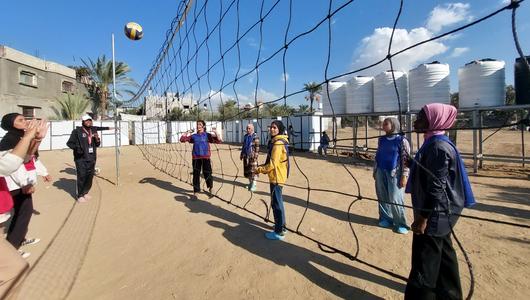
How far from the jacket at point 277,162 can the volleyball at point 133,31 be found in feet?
20.7

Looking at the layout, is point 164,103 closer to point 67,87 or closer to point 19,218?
point 67,87

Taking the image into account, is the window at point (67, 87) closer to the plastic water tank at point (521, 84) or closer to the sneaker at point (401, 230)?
the sneaker at point (401, 230)

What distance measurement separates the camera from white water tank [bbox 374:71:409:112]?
7.81 m

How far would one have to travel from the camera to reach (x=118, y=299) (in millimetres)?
2061

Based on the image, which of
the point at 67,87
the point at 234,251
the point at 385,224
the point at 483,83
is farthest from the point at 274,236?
the point at 67,87

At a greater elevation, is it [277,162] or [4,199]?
[277,162]

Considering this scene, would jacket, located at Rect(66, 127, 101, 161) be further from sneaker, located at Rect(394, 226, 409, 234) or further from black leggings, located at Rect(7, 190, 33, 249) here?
sneaker, located at Rect(394, 226, 409, 234)

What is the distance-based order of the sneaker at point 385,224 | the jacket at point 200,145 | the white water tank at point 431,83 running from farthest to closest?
the white water tank at point 431,83, the jacket at point 200,145, the sneaker at point 385,224

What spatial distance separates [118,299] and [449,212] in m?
2.23

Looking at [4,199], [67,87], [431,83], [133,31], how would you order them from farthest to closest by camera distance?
[67,87], [133,31], [431,83], [4,199]

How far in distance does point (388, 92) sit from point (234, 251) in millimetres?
6998

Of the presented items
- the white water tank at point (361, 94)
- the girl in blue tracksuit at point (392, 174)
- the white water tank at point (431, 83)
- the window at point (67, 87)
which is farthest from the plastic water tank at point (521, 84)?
the window at point (67, 87)

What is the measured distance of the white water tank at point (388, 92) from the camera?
25.6 ft

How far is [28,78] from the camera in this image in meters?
17.6
